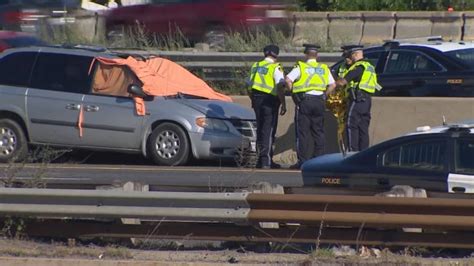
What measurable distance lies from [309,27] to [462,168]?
2137 cm

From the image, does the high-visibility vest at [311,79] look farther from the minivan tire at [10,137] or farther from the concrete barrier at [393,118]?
the minivan tire at [10,137]

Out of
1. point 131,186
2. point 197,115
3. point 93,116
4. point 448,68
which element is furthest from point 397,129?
point 131,186

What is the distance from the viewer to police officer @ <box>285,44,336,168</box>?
630 inches

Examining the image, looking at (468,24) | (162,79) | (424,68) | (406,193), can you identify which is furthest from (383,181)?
(468,24)

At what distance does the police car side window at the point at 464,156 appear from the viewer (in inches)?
449

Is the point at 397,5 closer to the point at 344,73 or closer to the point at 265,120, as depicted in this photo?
the point at 344,73

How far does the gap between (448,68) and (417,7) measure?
20.2 meters

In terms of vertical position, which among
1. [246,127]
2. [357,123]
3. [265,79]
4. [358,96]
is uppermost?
[265,79]

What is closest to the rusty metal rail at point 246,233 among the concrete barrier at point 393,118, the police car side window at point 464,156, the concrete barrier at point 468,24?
the police car side window at point 464,156

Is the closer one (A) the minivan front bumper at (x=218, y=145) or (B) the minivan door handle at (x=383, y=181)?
(B) the minivan door handle at (x=383, y=181)

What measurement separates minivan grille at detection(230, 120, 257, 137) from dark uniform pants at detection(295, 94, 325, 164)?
3.14 feet

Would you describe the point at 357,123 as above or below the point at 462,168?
below

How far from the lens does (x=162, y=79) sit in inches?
681

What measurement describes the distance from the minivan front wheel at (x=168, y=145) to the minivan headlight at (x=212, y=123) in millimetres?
275
